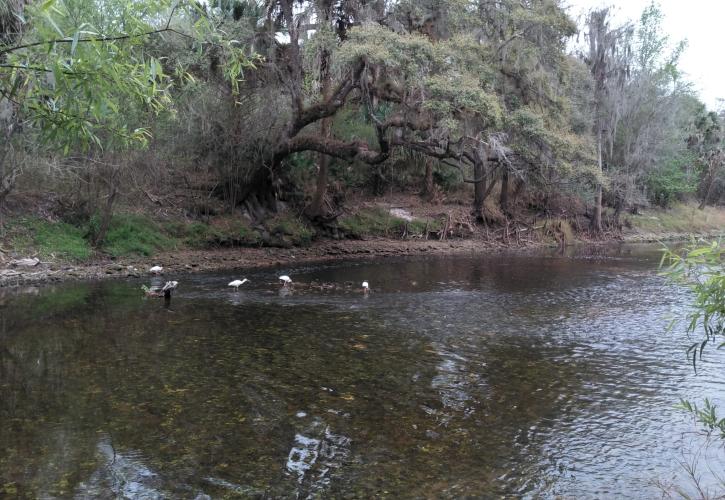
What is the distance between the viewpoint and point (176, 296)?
15.9 m

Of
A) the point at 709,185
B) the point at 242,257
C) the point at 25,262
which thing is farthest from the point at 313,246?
the point at 709,185

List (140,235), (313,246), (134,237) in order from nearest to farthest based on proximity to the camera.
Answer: (134,237) < (140,235) < (313,246)

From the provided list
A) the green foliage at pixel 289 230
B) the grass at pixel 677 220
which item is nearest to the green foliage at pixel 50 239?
the green foliage at pixel 289 230

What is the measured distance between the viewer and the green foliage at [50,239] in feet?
61.7

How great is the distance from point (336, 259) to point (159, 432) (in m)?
18.1

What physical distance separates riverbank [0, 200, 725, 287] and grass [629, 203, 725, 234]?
0.15 m

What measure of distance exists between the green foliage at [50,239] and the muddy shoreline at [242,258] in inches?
19.9

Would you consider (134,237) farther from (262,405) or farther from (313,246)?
(262,405)

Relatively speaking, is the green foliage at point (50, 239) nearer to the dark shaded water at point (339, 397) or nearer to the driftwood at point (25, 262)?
the driftwood at point (25, 262)

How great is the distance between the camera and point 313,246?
85.4 feet

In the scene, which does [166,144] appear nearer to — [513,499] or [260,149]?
[260,149]

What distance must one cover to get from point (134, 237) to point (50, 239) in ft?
9.23

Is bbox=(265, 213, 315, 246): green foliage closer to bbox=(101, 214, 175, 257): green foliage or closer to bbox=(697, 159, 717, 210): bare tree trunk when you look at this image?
bbox=(101, 214, 175, 257): green foliage

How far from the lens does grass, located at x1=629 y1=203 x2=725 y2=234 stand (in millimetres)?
42906
